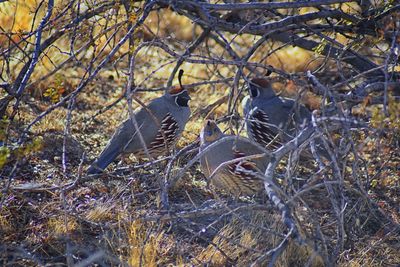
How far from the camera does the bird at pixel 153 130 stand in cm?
537

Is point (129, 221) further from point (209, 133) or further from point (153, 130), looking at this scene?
point (153, 130)

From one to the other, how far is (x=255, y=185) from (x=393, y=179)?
3.26ft

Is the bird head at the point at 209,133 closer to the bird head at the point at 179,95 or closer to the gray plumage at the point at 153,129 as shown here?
the gray plumage at the point at 153,129

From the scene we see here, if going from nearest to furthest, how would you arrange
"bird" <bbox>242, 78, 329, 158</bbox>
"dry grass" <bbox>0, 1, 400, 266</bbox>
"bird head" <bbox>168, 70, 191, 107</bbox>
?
"dry grass" <bbox>0, 1, 400, 266</bbox>
"bird" <bbox>242, 78, 329, 158</bbox>
"bird head" <bbox>168, 70, 191, 107</bbox>

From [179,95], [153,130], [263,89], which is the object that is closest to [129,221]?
[153,130]

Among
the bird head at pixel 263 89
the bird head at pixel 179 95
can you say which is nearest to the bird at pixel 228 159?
the bird head at pixel 179 95

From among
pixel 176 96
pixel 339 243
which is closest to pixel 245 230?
pixel 339 243

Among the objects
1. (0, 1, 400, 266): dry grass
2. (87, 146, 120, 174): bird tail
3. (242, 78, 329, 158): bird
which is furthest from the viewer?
(242, 78, 329, 158): bird

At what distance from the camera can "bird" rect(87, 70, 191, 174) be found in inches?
211

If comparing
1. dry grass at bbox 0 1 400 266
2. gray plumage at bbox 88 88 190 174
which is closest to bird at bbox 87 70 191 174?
gray plumage at bbox 88 88 190 174

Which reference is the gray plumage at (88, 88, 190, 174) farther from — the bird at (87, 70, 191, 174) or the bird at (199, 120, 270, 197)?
the bird at (199, 120, 270, 197)

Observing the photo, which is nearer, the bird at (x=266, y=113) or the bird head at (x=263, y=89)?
the bird at (x=266, y=113)

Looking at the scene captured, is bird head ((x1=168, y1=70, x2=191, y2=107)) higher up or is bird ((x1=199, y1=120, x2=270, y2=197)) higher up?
bird head ((x1=168, y1=70, x2=191, y2=107))

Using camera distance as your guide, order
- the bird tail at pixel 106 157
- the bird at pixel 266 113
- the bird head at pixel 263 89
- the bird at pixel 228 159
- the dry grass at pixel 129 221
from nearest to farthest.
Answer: the dry grass at pixel 129 221 < the bird at pixel 228 159 < the bird tail at pixel 106 157 < the bird at pixel 266 113 < the bird head at pixel 263 89
